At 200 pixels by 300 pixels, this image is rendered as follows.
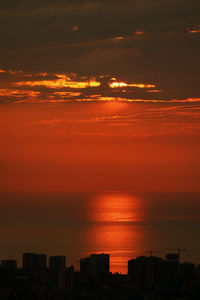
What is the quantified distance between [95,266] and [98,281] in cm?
222

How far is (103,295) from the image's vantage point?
15.9 meters

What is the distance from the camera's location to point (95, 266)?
2081 cm

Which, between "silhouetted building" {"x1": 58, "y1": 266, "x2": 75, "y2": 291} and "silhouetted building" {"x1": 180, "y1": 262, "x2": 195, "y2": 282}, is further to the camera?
"silhouetted building" {"x1": 180, "y1": 262, "x2": 195, "y2": 282}

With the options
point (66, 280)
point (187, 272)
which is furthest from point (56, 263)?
point (187, 272)

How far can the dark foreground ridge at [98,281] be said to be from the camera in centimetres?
1541

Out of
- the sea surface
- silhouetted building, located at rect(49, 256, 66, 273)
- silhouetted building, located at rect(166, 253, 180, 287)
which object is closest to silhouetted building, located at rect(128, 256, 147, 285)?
silhouetted building, located at rect(166, 253, 180, 287)

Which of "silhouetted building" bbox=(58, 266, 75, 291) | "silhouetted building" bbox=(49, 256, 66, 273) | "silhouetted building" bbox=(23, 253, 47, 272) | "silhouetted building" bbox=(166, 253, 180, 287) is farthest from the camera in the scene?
"silhouetted building" bbox=(23, 253, 47, 272)

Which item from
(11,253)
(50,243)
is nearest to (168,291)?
(11,253)

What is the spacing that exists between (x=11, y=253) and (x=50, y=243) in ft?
21.7

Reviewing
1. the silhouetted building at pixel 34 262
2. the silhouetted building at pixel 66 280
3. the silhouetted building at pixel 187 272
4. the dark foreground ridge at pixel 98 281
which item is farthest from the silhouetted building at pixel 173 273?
the silhouetted building at pixel 34 262

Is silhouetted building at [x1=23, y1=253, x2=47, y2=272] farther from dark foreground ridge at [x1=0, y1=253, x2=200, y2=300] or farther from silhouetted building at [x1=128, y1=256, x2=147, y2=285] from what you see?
silhouetted building at [x1=128, y1=256, x2=147, y2=285]

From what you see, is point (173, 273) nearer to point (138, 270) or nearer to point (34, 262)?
point (138, 270)

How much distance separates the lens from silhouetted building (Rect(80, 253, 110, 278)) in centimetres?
2000

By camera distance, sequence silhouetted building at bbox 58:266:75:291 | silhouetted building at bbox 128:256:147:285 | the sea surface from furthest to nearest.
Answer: the sea surface
silhouetted building at bbox 128:256:147:285
silhouetted building at bbox 58:266:75:291
